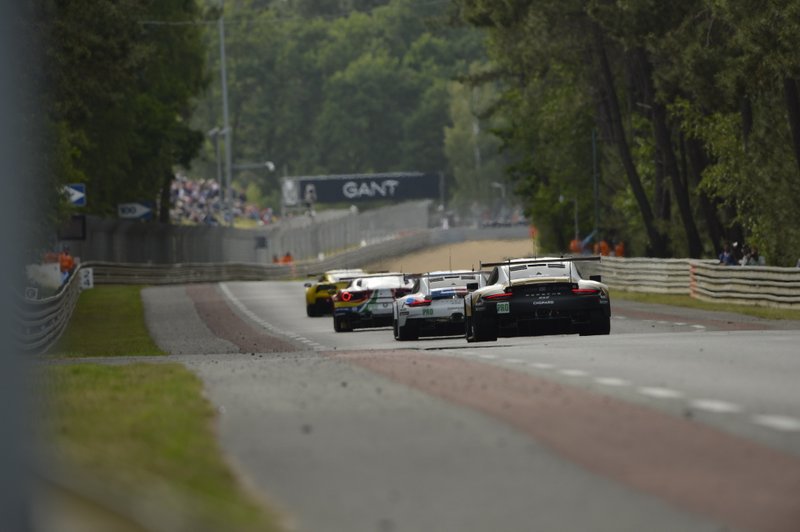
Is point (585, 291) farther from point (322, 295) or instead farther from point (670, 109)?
point (670, 109)

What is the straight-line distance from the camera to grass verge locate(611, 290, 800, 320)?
129 ft

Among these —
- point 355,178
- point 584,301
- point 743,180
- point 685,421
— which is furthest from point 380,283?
point 355,178

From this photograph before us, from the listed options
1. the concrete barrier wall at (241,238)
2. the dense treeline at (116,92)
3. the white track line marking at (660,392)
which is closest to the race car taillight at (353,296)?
the dense treeline at (116,92)

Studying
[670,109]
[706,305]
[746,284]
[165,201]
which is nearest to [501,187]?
[165,201]

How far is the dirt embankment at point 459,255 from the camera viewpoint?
118500mm

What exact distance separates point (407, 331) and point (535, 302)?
520cm

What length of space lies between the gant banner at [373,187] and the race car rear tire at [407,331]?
130 metres

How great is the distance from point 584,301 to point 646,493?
64.0 ft

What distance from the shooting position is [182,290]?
70625 millimetres

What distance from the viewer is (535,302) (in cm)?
2836

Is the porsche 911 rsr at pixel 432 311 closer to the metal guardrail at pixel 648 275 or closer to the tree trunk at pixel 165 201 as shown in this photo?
the metal guardrail at pixel 648 275

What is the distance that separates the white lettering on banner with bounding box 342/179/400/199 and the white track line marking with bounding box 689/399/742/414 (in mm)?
151100

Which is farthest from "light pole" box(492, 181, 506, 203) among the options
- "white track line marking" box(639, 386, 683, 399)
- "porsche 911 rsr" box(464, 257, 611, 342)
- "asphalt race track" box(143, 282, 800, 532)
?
"white track line marking" box(639, 386, 683, 399)

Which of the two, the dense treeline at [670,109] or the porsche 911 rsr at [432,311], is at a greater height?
the dense treeline at [670,109]
